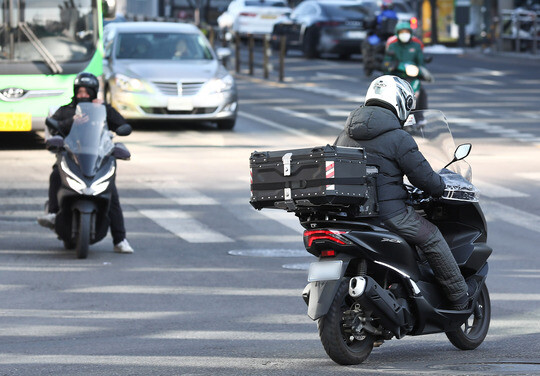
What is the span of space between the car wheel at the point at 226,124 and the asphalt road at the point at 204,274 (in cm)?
38

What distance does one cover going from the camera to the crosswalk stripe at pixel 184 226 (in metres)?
13.5

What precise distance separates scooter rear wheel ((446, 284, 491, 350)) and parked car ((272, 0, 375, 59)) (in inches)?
1187

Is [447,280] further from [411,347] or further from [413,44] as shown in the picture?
[413,44]

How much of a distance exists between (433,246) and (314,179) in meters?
0.91

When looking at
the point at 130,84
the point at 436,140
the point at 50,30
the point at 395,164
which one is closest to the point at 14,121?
the point at 50,30

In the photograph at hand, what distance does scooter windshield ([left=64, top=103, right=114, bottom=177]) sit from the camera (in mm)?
12469

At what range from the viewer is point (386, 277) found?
26.3 ft

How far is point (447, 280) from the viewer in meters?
8.24

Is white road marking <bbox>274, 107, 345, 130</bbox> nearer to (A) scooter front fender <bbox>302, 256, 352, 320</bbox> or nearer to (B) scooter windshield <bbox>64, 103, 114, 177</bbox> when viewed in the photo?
(B) scooter windshield <bbox>64, 103, 114, 177</bbox>

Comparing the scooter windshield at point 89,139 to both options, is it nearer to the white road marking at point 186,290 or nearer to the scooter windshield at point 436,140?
the white road marking at point 186,290

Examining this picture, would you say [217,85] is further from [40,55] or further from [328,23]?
[328,23]

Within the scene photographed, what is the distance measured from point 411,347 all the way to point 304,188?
1532 millimetres

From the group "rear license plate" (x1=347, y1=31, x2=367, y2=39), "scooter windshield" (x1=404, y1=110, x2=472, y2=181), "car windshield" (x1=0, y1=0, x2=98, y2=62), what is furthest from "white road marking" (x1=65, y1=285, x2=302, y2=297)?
"rear license plate" (x1=347, y1=31, x2=367, y2=39)

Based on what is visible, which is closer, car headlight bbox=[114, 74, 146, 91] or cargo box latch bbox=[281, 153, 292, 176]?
cargo box latch bbox=[281, 153, 292, 176]
